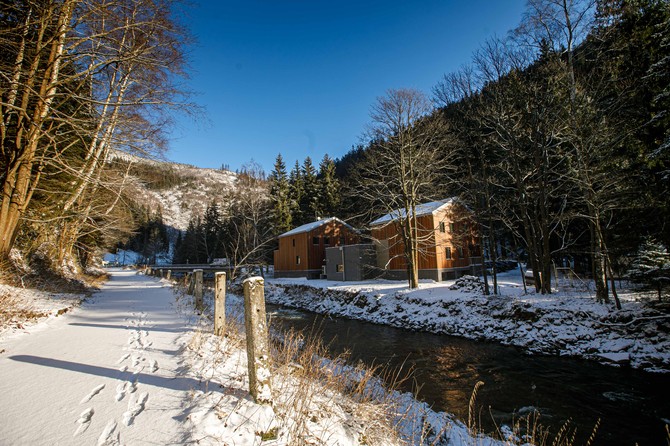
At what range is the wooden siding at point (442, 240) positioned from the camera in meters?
21.6

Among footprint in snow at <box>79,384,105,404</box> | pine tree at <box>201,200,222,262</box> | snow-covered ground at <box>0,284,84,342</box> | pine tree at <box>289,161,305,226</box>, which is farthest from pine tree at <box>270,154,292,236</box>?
footprint in snow at <box>79,384,105,404</box>

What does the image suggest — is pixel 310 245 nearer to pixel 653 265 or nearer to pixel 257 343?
pixel 653 265

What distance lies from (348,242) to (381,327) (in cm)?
1989

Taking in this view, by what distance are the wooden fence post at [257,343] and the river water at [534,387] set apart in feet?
12.9

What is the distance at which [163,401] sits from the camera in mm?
3137

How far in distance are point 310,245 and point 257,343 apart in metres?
26.8

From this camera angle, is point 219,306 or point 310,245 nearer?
point 219,306

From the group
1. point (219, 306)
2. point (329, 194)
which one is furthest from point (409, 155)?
point (329, 194)

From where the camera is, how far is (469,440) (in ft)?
14.9

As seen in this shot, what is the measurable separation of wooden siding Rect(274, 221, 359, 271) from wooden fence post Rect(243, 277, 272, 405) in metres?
26.6

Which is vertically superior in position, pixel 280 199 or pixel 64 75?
pixel 280 199

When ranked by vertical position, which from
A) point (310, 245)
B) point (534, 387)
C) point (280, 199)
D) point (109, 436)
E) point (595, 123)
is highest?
point (280, 199)

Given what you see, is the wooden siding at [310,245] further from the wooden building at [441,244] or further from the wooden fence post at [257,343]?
the wooden fence post at [257,343]

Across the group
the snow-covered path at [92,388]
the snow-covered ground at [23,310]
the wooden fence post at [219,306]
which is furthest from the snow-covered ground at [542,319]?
the snow-covered ground at [23,310]
